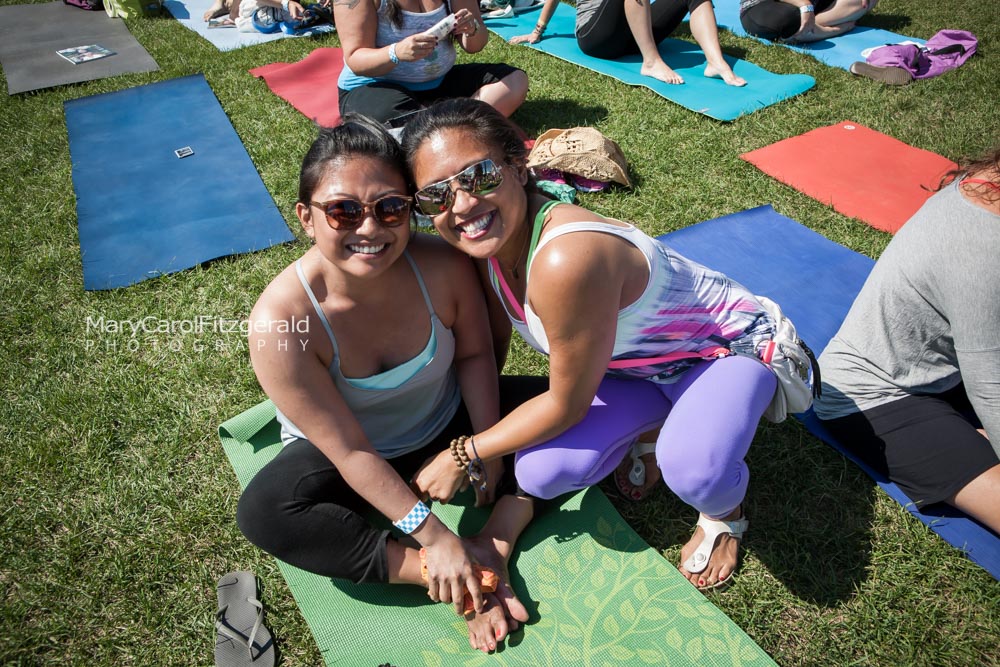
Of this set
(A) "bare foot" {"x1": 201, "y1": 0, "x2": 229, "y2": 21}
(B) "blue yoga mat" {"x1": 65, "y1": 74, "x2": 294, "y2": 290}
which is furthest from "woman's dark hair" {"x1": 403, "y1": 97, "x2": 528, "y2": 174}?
(A) "bare foot" {"x1": 201, "y1": 0, "x2": 229, "y2": 21}

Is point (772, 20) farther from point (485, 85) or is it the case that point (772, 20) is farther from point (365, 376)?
point (365, 376)

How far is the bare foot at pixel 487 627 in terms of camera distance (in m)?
1.97

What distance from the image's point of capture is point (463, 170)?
5.67ft

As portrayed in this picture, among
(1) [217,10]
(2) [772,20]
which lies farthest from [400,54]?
(1) [217,10]

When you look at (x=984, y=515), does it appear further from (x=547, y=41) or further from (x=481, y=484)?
(x=547, y=41)

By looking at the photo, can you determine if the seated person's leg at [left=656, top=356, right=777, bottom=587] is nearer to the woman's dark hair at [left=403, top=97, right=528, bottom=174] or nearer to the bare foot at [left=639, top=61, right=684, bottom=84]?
the woman's dark hair at [left=403, top=97, right=528, bottom=174]

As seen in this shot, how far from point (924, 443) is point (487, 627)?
1.60 meters

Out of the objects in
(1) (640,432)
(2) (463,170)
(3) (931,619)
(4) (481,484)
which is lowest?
(3) (931,619)

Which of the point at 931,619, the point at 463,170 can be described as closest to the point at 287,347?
the point at 463,170

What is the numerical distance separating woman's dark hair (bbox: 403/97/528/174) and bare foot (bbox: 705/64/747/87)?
4261 millimetres

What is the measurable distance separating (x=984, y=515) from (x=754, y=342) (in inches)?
37.1

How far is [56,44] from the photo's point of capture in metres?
7.24

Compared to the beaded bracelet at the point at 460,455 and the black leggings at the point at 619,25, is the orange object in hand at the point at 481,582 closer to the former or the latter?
the beaded bracelet at the point at 460,455

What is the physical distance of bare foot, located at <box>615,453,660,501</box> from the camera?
2.42 m
